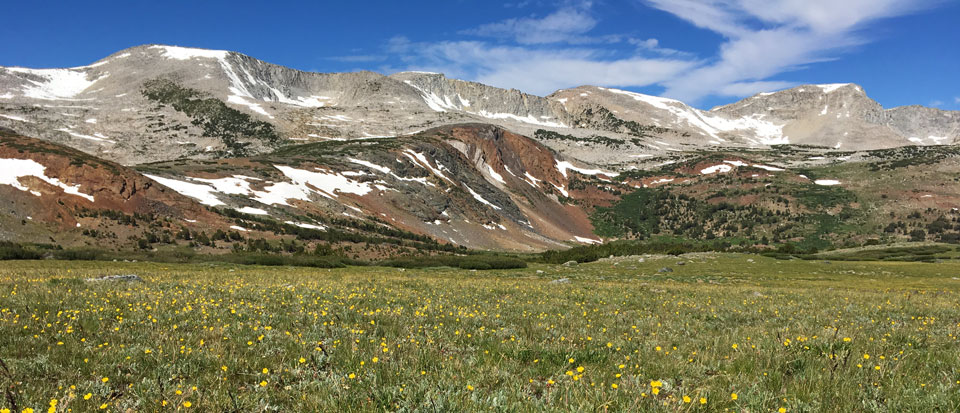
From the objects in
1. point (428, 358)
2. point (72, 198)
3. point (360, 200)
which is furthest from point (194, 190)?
point (428, 358)

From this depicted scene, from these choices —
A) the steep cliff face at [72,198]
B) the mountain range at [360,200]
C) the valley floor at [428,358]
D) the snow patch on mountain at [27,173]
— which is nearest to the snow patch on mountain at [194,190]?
the mountain range at [360,200]

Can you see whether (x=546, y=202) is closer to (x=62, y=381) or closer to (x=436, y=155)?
(x=436, y=155)

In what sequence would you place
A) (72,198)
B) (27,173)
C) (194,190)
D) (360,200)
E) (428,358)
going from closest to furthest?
(428,358) → (72,198) → (27,173) → (194,190) → (360,200)

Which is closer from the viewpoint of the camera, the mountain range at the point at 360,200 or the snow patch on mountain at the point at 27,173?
the snow patch on mountain at the point at 27,173

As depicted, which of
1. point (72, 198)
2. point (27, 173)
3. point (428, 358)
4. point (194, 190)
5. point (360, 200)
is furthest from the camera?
point (360, 200)

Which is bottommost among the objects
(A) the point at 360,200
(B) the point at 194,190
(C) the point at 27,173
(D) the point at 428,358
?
(D) the point at 428,358

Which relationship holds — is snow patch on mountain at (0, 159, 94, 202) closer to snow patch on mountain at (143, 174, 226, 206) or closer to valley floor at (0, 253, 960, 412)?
snow patch on mountain at (143, 174, 226, 206)

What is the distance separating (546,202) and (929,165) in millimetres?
164435

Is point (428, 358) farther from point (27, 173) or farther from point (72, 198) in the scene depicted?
point (27, 173)

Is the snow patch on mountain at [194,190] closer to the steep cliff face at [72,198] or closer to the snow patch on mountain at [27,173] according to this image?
the steep cliff face at [72,198]

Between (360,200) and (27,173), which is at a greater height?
(27,173)

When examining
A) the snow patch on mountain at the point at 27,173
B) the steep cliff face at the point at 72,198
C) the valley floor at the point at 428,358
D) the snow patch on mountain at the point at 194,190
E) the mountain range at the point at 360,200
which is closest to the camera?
the valley floor at the point at 428,358

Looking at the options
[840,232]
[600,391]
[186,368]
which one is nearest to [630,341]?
[600,391]

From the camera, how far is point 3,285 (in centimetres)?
1338
